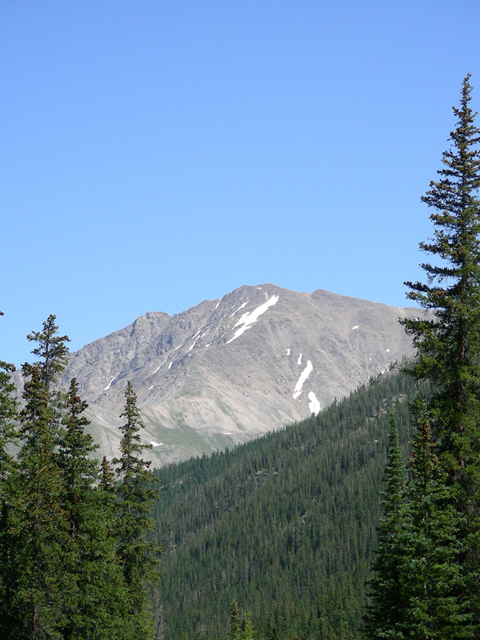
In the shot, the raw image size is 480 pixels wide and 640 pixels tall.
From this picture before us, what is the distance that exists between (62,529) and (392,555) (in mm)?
13841

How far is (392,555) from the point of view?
108 feet

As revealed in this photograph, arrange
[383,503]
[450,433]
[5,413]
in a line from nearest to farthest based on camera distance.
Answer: [450,433]
[5,413]
[383,503]

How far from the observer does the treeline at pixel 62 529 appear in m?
30.5

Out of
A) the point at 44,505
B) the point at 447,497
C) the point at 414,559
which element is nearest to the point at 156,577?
the point at 44,505

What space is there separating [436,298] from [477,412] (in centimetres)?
413

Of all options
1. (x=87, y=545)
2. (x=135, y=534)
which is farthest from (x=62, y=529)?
(x=135, y=534)

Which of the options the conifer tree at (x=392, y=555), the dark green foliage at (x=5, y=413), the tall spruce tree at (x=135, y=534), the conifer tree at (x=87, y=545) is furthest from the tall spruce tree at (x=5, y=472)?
the conifer tree at (x=392, y=555)

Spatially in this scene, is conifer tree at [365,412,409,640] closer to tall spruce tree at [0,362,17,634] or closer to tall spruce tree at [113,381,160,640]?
tall spruce tree at [113,381,160,640]

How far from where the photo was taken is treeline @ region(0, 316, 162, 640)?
3053 centimetres

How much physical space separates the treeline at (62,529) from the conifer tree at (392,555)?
1082cm

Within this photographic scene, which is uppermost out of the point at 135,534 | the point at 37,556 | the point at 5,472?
the point at 5,472

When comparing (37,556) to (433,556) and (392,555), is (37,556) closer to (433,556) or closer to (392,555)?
(392,555)

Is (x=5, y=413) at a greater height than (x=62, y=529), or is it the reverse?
(x=5, y=413)

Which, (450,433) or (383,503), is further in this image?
(383,503)
